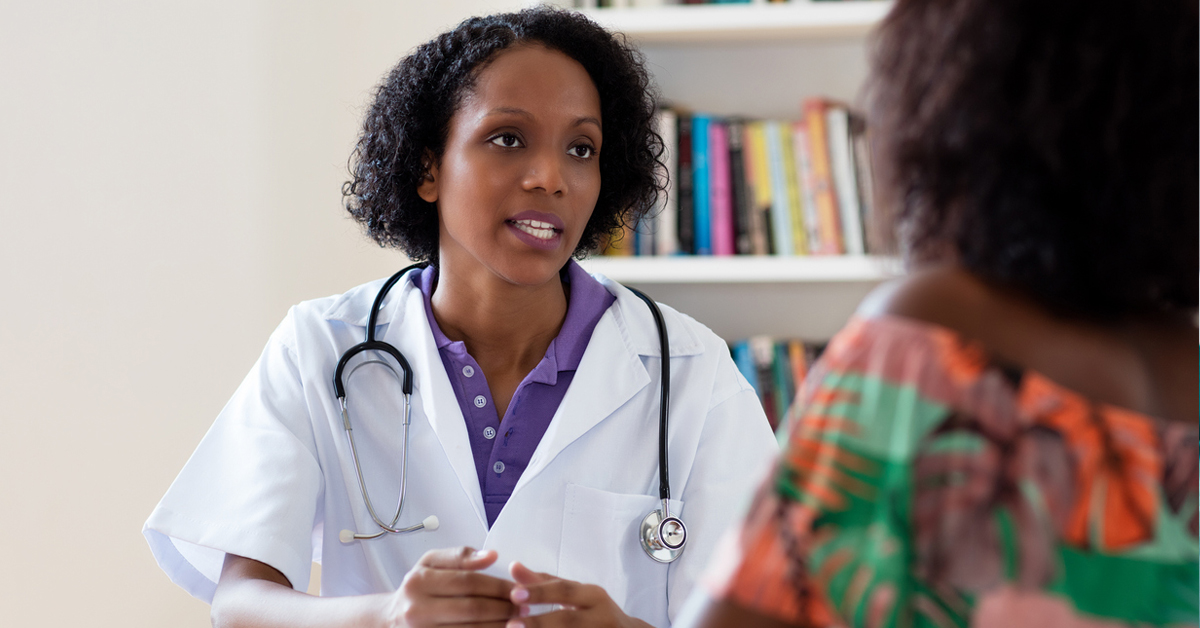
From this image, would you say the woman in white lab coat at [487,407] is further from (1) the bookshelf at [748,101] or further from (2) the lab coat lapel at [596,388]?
(1) the bookshelf at [748,101]

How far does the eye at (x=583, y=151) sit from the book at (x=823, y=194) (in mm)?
579

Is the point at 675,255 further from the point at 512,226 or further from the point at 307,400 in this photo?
the point at 307,400

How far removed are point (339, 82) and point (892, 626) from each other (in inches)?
65.2

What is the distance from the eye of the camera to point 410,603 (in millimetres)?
895

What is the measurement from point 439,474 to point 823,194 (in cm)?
91

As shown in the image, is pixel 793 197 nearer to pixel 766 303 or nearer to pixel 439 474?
pixel 766 303

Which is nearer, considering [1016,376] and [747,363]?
[1016,376]

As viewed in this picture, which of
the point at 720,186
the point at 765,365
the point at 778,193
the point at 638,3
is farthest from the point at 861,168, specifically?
the point at 638,3

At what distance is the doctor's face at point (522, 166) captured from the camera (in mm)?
1186

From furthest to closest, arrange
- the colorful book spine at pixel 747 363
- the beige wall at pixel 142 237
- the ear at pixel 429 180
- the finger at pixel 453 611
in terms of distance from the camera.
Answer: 1. the colorful book spine at pixel 747 363
2. the beige wall at pixel 142 237
3. the ear at pixel 429 180
4. the finger at pixel 453 611

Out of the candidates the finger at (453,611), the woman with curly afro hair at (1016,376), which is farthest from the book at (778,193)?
the woman with curly afro hair at (1016,376)

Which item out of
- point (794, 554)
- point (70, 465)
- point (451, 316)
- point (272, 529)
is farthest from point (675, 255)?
point (794, 554)

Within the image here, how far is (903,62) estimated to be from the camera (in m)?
0.57

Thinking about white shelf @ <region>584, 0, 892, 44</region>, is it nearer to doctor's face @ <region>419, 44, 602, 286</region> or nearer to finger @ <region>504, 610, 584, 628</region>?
doctor's face @ <region>419, 44, 602, 286</region>
